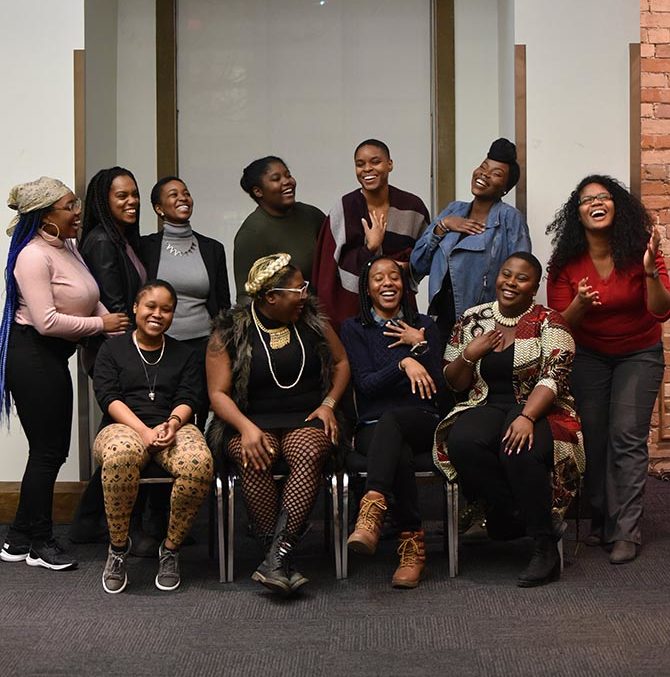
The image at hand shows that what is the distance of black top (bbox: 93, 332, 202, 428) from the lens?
4020 millimetres

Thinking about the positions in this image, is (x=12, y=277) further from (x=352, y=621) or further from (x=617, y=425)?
(x=617, y=425)

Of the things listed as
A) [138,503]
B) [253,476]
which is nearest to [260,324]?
[253,476]

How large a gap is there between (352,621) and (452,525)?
2.18ft

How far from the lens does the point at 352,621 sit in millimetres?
3463

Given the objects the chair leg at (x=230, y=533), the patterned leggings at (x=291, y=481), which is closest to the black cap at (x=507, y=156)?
the patterned leggings at (x=291, y=481)

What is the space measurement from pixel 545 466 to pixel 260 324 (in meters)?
1.19

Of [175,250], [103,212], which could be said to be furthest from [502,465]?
[103,212]

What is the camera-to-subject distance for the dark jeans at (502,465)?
3.85 meters

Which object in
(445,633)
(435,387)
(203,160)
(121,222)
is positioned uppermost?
(203,160)

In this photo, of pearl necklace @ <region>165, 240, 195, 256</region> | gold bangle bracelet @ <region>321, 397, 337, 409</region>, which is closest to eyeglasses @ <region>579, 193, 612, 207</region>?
gold bangle bracelet @ <region>321, 397, 337, 409</region>

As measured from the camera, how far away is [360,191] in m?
4.55

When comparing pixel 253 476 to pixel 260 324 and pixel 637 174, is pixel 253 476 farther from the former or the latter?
pixel 637 174

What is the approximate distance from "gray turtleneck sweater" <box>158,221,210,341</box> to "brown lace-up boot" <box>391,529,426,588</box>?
121cm

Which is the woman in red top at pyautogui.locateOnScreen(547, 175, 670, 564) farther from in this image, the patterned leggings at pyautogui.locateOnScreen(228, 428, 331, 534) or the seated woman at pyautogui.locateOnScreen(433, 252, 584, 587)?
the patterned leggings at pyautogui.locateOnScreen(228, 428, 331, 534)
